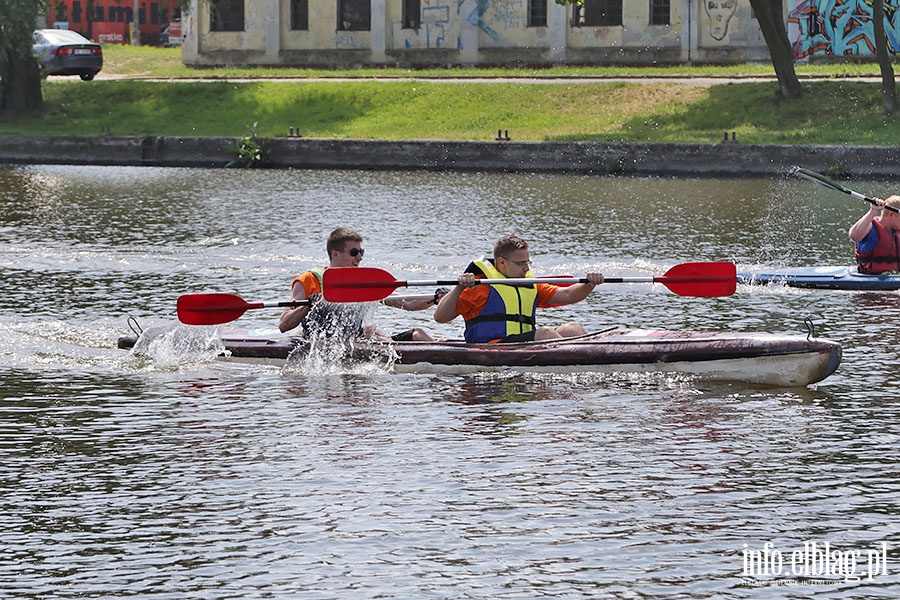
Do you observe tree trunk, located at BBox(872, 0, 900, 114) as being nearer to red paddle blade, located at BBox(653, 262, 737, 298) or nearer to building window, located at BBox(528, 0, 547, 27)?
building window, located at BBox(528, 0, 547, 27)

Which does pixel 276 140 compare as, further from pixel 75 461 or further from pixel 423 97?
pixel 75 461

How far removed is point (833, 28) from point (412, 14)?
13.8 m

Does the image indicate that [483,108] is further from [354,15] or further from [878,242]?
[878,242]

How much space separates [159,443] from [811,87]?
99.3ft

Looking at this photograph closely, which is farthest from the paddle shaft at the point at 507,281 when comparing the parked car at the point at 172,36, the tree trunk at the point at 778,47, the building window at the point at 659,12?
the parked car at the point at 172,36

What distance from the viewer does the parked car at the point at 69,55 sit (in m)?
48.6

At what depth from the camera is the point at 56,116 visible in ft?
142

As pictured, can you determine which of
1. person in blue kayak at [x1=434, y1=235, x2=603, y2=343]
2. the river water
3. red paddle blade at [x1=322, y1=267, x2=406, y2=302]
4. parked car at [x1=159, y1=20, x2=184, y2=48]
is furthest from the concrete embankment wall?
parked car at [x1=159, y1=20, x2=184, y2=48]

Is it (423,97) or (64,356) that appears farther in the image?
(423,97)

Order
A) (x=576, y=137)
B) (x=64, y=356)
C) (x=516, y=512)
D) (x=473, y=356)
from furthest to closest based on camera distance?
(x=576, y=137) → (x=64, y=356) → (x=473, y=356) → (x=516, y=512)

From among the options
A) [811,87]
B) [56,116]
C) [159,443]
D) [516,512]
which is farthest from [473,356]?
[56,116]

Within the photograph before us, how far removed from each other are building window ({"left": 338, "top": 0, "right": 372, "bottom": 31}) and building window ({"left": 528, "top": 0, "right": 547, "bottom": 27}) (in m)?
5.89

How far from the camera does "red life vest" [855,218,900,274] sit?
19.0 metres

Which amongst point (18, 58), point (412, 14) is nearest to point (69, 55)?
point (18, 58)
